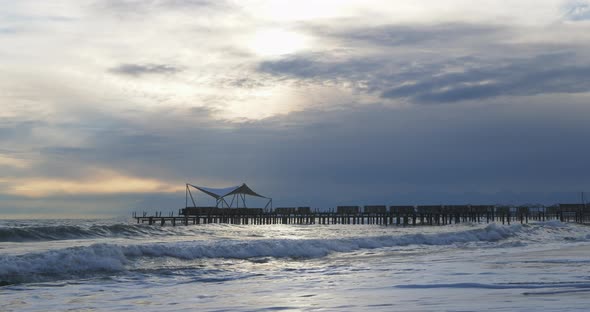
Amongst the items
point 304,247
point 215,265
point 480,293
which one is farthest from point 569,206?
point 480,293

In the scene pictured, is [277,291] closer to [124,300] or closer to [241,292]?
[241,292]

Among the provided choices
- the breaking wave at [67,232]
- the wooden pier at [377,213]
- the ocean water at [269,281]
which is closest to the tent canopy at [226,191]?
the wooden pier at [377,213]

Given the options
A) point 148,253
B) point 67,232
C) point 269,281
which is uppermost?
point 67,232

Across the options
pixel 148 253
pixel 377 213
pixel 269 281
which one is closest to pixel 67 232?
pixel 148 253

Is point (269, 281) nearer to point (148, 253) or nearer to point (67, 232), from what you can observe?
point (148, 253)

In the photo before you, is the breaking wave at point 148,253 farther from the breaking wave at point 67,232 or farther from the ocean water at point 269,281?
the breaking wave at point 67,232

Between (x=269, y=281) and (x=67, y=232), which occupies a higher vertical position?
(x=67, y=232)

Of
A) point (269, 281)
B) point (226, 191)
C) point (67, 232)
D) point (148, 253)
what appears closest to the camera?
point (269, 281)

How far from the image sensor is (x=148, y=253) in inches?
818

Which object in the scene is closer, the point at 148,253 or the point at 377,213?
the point at 148,253

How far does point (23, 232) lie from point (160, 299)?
76.8 feet

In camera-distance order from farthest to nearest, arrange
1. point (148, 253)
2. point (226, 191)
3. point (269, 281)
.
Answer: point (226, 191), point (148, 253), point (269, 281)

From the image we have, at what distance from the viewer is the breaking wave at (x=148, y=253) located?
54.4 feet

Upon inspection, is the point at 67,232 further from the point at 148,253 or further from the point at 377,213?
the point at 377,213
